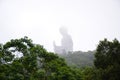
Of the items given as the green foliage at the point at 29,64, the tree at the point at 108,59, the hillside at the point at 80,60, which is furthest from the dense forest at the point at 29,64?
the hillside at the point at 80,60

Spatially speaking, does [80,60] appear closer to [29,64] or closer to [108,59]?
[108,59]

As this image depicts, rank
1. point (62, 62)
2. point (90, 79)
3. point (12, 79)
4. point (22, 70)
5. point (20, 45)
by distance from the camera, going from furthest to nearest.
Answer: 1. point (90, 79)
2. point (62, 62)
3. point (20, 45)
4. point (22, 70)
5. point (12, 79)

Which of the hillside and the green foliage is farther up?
the hillside

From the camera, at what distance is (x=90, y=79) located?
1513 inches

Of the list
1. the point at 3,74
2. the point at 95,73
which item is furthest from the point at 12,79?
the point at 95,73

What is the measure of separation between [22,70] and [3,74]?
2040 mm

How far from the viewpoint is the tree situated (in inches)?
1330

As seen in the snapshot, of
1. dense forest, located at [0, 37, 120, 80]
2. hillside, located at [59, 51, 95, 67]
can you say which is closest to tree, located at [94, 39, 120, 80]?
dense forest, located at [0, 37, 120, 80]

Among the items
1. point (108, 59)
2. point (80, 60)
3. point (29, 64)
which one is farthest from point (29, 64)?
point (80, 60)

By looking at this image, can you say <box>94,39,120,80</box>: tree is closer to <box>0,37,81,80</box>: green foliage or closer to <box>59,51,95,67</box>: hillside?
<box>0,37,81,80</box>: green foliage

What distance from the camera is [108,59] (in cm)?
3503

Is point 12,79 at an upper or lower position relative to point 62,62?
lower

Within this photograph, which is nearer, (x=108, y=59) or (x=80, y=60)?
(x=108, y=59)

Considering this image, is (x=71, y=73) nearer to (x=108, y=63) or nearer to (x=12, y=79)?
(x=12, y=79)
